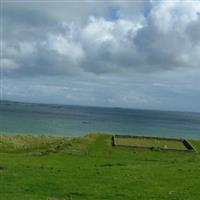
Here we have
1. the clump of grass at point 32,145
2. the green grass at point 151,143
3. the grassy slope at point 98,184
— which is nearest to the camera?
the grassy slope at point 98,184

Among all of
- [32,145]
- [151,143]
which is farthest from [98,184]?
[151,143]

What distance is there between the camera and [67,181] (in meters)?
22.9

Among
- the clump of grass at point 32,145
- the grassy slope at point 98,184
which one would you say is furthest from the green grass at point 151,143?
the grassy slope at point 98,184

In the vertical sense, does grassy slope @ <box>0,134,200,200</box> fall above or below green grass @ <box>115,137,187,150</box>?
above

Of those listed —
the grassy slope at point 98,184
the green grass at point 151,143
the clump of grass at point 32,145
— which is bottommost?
the green grass at point 151,143

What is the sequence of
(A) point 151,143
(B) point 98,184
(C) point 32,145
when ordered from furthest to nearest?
(A) point 151,143 < (C) point 32,145 < (B) point 98,184

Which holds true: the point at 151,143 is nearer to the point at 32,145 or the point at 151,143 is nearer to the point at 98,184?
the point at 32,145

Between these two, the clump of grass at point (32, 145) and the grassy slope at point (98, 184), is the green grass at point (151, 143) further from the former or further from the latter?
the grassy slope at point (98, 184)

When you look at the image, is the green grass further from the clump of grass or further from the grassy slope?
the grassy slope

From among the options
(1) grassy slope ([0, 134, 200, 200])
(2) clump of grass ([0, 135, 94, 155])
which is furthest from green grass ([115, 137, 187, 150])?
(1) grassy slope ([0, 134, 200, 200])

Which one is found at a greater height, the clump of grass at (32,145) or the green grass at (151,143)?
the clump of grass at (32,145)

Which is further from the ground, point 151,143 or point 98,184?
point 98,184

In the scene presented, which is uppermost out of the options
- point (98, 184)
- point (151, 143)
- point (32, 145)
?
point (98, 184)

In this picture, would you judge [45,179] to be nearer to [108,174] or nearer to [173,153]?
[108,174]
